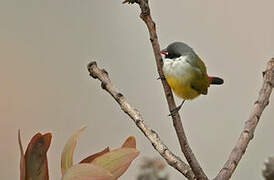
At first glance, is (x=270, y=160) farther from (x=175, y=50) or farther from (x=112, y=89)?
(x=175, y=50)

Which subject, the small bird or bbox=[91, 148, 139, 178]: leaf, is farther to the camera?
the small bird

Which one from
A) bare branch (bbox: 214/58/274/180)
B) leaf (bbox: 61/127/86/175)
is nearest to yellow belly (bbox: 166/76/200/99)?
bare branch (bbox: 214/58/274/180)

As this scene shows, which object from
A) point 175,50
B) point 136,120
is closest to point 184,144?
point 136,120

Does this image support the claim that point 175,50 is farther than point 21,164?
Yes

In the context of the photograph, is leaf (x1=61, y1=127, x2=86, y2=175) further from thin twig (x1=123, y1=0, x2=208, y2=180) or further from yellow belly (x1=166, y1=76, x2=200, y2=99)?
yellow belly (x1=166, y1=76, x2=200, y2=99)

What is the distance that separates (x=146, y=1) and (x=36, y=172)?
191 millimetres

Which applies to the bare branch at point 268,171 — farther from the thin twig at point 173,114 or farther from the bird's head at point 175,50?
the bird's head at point 175,50

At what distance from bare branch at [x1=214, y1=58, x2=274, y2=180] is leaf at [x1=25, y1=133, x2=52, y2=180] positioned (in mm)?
180

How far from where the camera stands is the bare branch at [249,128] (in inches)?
14.9

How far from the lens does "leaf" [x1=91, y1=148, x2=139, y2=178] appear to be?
23cm

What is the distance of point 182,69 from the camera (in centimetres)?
72

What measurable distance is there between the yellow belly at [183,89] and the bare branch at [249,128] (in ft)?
0.67

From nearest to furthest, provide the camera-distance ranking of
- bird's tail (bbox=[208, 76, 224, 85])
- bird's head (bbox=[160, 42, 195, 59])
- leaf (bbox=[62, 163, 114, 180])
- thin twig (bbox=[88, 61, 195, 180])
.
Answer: leaf (bbox=[62, 163, 114, 180]), thin twig (bbox=[88, 61, 195, 180]), bird's head (bbox=[160, 42, 195, 59]), bird's tail (bbox=[208, 76, 224, 85])

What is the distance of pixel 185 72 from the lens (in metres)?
0.73
